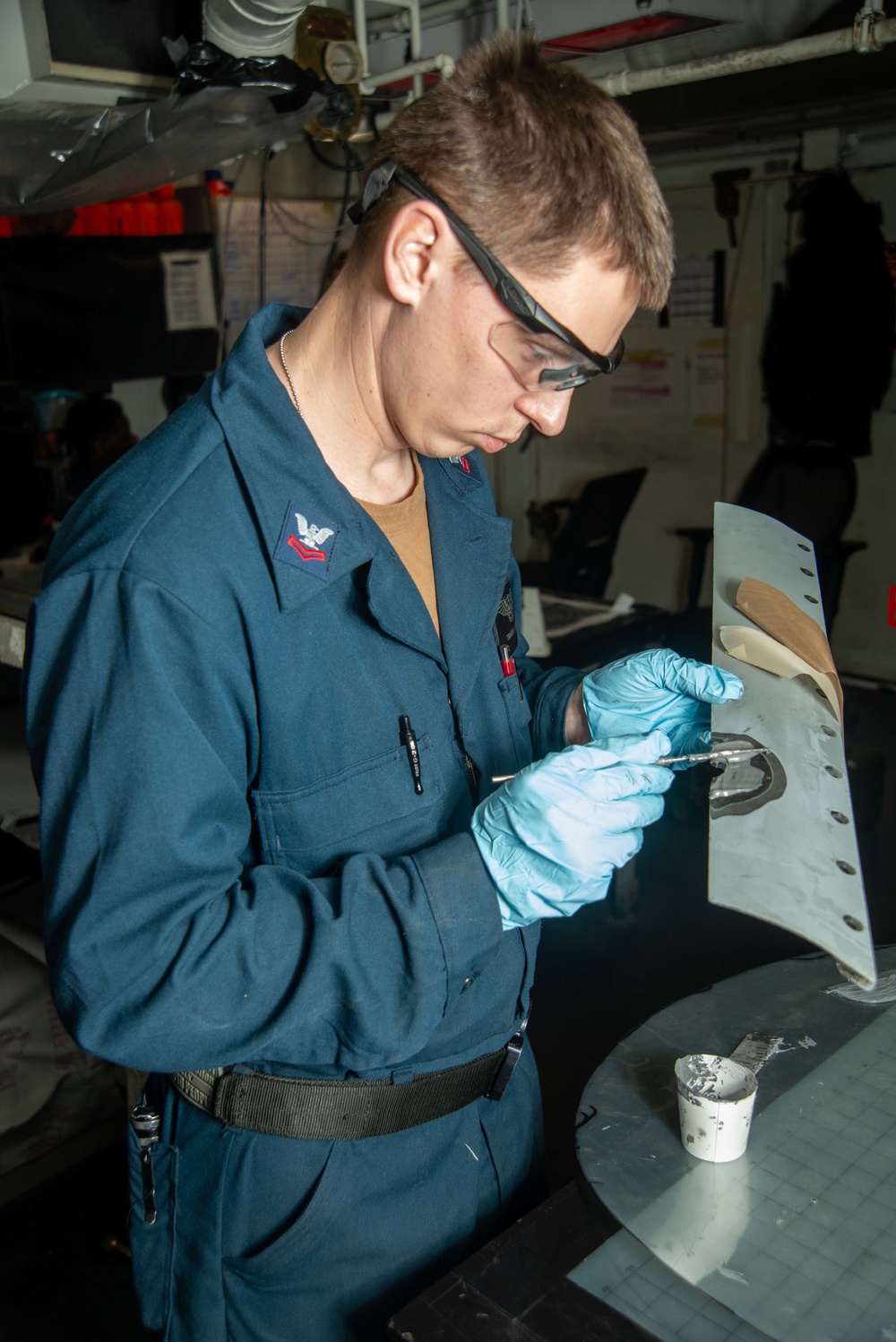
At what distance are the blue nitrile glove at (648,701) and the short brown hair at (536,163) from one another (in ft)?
1.57

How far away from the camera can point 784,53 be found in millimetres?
2004

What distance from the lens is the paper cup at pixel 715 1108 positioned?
0.98 m

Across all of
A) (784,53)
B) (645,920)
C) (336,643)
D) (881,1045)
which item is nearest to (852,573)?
(645,920)

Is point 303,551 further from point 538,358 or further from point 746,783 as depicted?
point 746,783

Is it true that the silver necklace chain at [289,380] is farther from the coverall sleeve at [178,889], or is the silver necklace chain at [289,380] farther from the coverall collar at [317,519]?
the coverall sleeve at [178,889]

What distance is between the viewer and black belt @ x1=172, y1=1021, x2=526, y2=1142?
0.94 metres

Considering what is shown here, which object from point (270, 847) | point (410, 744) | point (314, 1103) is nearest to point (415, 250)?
point (410, 744)

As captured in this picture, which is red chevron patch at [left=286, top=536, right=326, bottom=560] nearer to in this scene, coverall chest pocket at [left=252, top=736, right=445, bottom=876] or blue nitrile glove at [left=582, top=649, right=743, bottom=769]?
coverall chest pocket at [left=252, top=736, right=445, bottom=876]

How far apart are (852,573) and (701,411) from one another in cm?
108

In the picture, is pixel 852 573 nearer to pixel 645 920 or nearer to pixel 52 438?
pixel 645 920

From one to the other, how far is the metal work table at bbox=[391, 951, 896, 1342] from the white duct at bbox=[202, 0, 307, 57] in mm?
2038

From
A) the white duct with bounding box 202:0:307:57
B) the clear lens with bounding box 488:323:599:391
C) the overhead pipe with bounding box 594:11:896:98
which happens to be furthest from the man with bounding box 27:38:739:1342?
the white duct with bounding box 202:0:307:57

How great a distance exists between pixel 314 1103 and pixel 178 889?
0.29 m

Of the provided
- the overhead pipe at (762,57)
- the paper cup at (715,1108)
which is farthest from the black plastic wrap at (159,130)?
the paper cup at (715,1108)
